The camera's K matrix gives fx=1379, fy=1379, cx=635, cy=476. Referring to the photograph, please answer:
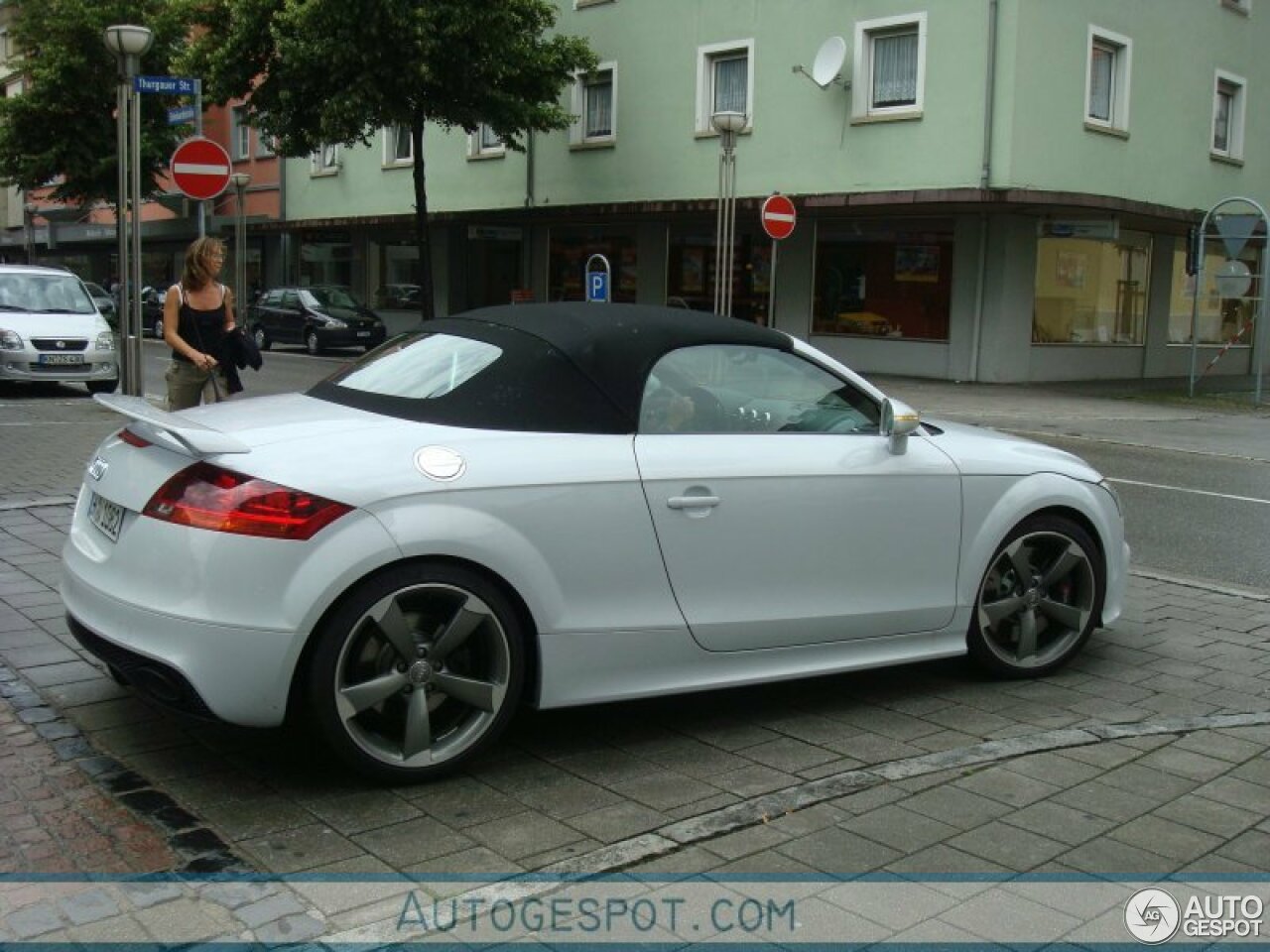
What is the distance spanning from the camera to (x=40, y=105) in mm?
37281

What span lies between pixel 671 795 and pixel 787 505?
112 cm

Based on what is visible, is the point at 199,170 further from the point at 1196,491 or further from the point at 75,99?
the point at 75,99

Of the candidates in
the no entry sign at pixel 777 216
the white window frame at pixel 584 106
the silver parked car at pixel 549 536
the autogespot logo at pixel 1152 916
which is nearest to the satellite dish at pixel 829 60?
the white window frame at pixel 584 106

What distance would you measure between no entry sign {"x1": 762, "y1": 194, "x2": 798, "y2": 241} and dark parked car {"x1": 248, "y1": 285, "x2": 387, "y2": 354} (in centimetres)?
1381

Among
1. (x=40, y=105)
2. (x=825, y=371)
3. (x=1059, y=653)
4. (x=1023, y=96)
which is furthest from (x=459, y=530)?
(x=40, y=105)

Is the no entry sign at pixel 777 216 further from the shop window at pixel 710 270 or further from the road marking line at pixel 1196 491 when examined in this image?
the shop window at pixel 710 270

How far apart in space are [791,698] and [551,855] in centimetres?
177

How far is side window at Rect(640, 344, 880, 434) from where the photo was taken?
15.5 ft

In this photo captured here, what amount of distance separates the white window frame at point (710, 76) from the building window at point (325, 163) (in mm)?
13059

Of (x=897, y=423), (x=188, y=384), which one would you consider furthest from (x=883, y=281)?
(x=897, y=423)

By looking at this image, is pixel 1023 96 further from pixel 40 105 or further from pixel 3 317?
pixel 40 105

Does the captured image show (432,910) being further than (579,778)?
No

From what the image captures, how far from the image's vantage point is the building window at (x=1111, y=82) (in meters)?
25.0

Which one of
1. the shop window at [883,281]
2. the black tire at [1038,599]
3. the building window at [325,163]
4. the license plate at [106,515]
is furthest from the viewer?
the building window at [325,163]
